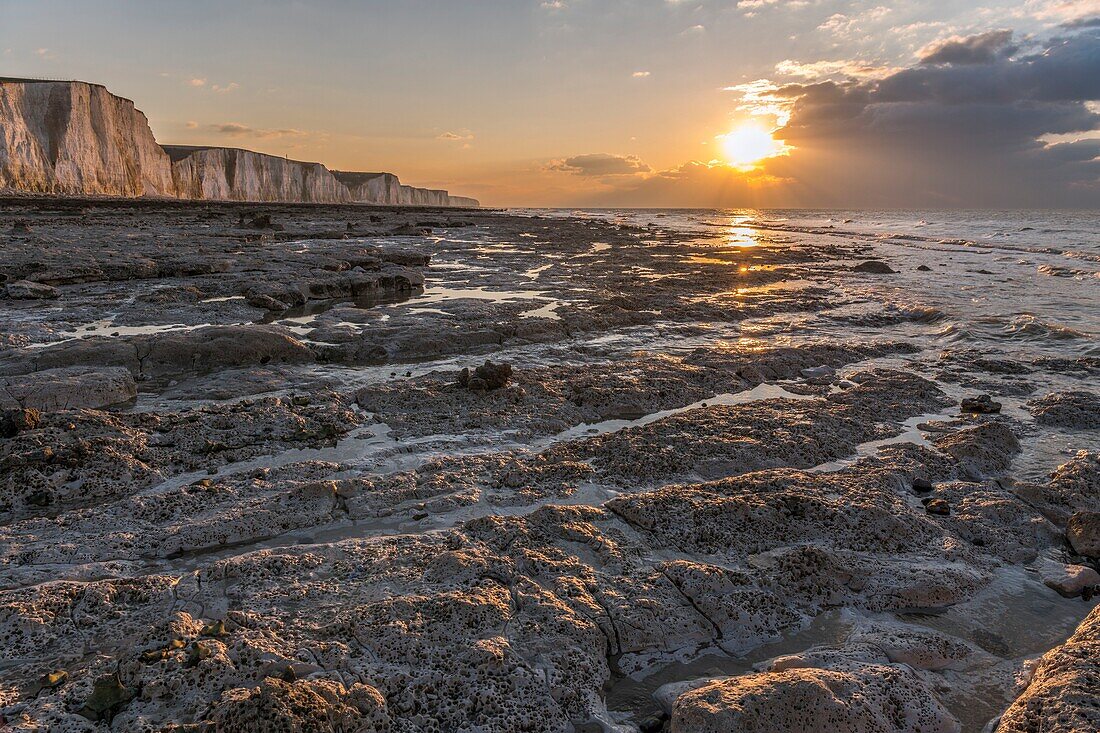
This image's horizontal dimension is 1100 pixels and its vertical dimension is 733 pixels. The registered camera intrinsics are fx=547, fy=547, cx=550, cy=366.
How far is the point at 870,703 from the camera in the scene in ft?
9.58

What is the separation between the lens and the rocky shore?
2932 millimetres

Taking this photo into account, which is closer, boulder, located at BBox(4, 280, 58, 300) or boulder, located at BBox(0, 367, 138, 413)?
boulder, located at BBox(0, 367, 138, 413)

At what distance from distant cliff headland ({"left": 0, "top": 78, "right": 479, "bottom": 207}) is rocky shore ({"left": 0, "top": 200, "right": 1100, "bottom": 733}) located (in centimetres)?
7730

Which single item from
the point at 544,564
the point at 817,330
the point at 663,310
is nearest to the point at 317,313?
the point at 663,310

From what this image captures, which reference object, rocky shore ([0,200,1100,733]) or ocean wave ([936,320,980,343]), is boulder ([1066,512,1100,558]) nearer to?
rocky shore ([0,200,1100,733])

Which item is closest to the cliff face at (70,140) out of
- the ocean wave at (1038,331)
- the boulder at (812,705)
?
the boulder at (812,705)

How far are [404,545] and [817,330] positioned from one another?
1094 centimetres

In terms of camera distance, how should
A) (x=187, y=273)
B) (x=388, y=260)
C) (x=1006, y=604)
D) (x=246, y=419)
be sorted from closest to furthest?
(x=1006, y=604) → (x=246, y=419) → (x=187, y=273) → (x=388, y=260)

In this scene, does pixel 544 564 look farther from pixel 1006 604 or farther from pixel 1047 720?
pixel 1006 604

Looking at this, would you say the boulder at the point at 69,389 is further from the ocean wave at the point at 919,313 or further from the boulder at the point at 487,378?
the ocean wave at the point at 919,313

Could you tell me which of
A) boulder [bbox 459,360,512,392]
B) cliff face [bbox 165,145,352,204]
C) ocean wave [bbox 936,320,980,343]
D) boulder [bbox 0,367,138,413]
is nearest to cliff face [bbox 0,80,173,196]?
cliff face [bbox 165,145,352,204]

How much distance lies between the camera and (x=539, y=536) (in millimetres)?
4387

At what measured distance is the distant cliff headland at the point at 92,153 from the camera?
6212 cm

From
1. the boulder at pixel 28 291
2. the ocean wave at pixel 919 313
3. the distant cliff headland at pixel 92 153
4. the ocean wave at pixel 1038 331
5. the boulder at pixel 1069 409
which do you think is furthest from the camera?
the distant cliff headland at pixel 92 153
